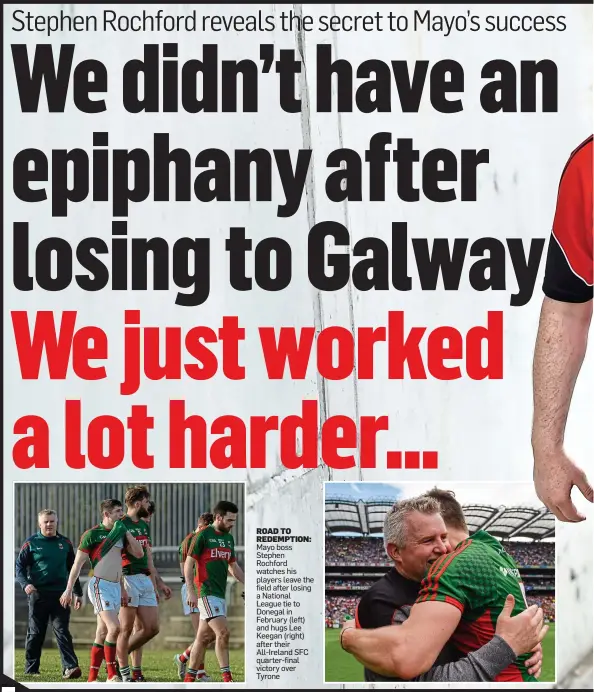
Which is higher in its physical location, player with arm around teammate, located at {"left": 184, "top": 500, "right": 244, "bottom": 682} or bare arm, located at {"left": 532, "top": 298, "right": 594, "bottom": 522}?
bare arm, located at {"left": 532, "top": 298, "right": 594, "bottom": 522}

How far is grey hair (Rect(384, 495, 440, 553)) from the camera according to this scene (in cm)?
539

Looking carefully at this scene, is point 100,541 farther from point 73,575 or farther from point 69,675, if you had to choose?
point 69,675

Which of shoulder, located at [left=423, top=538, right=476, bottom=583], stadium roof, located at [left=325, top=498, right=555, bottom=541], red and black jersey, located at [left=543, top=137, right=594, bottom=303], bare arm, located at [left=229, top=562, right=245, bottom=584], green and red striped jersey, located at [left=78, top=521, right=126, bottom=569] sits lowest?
bare arm, located at [left=229, top=562, right=245, bottom=584]

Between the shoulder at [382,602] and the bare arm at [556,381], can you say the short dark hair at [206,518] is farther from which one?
the bare arm at [556,381]

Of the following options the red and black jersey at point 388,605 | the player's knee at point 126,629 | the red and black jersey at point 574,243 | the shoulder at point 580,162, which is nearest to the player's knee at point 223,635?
the player's knee at point 126,629

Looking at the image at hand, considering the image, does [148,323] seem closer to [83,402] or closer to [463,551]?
[83,402]

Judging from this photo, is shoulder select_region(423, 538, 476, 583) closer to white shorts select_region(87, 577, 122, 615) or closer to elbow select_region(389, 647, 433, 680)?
elbow select_region(389, 647, 433, 680)

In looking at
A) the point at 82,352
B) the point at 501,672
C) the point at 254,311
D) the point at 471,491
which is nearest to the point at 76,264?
the point at 82,352

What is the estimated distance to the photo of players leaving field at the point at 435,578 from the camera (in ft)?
17.1

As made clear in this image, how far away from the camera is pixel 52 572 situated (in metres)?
5.50

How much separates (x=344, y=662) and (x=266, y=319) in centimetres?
168

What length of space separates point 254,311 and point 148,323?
0.52 m

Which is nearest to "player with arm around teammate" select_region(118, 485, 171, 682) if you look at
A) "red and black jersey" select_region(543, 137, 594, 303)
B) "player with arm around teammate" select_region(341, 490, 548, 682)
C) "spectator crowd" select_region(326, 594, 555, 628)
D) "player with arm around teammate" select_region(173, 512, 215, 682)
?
"player with arm around teammate" select_region(173, 512, 215, 682)

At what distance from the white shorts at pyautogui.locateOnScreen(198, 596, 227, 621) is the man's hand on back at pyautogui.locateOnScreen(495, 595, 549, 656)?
52.1 inches
